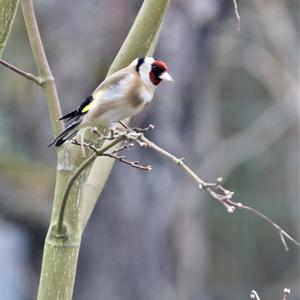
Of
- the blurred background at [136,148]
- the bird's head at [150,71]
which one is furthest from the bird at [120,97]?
the blurred background at [136,148]

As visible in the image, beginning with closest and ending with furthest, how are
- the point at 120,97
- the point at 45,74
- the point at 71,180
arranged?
1. the point at 71,180
2. the point at 120,97
3. the point at 45,74

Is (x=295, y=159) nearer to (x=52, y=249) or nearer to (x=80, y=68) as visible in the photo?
(x=80, y=68)

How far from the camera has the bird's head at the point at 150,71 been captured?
Result: 176cm

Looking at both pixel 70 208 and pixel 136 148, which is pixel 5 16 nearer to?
pixel 70 208

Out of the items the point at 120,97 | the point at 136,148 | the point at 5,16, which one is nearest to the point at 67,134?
the point at 120,97

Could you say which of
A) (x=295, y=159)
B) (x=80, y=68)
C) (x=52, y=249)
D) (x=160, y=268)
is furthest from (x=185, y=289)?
(x=52, y=249)

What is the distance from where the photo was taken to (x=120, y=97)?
1.75 metres

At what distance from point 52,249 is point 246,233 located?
5685mm

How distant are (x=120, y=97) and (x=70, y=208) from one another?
0.22 metres

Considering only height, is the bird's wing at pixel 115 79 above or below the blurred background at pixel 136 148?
below

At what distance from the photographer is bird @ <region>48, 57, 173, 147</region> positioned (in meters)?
1.75

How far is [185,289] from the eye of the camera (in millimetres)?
5301

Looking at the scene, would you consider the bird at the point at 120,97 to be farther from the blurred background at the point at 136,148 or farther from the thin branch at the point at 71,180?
the blurred background at the point at 136,148

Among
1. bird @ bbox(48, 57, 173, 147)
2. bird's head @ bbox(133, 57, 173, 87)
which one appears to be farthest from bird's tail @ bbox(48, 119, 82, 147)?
bird's head @ bbox(133, 57, 173, 87)
